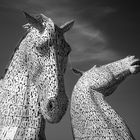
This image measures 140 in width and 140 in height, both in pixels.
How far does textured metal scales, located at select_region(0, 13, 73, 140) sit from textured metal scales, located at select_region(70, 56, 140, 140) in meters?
1.06

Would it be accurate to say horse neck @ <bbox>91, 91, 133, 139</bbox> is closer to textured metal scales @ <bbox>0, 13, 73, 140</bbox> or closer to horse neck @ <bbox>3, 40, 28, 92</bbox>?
textured metal scales @ <bbox>0, 13, 73, 140</bbox>

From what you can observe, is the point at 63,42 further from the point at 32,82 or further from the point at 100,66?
the point at 100,66

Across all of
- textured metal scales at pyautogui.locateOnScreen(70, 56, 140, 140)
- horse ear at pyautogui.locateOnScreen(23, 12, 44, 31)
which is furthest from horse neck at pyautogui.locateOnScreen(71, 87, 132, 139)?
horse ear at pyautogui.locateOnScreen(23, 12, 44, 31)

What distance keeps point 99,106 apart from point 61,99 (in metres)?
1.31

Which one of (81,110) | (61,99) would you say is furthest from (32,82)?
(81,110)

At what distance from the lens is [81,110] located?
3012 millimetres

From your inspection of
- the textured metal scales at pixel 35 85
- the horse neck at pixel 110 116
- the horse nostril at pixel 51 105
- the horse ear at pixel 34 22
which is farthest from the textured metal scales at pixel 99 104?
the horse ear at pixel 34 22

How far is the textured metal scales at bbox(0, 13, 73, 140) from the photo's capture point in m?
1.80

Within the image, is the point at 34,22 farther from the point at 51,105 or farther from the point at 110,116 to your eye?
the point at 110,116

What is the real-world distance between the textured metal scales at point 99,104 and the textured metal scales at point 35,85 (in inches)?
41.8

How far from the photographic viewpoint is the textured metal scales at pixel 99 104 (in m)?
2.86

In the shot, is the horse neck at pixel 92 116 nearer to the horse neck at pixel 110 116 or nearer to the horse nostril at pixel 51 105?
the horse neck at pixel 110 116

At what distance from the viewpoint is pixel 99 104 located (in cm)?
306

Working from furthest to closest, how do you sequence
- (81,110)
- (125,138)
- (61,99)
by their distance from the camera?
(81,110), (125,138), (61,99)
